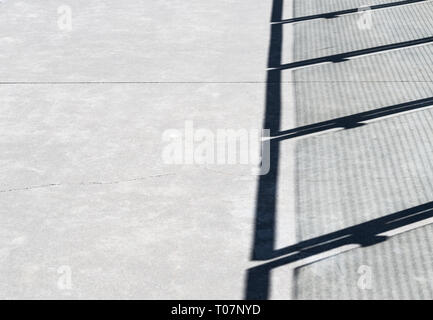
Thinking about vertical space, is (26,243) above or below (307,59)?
above

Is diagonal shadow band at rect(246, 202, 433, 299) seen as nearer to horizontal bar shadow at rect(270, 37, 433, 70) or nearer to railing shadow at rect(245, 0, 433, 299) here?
railing shadow at rect(245, 0, 433, 299)

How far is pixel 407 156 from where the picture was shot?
8.30 meters

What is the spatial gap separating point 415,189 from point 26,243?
12.6 feet

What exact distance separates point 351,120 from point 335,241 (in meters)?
2.91

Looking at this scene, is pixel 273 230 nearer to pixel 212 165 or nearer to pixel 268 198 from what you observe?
pixel 268 198

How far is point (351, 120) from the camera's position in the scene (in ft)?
30.5

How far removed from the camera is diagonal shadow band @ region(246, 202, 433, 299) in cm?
619

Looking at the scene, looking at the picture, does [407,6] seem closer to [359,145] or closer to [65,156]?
[359,145]

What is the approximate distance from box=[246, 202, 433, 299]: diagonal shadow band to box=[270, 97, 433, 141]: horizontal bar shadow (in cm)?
207

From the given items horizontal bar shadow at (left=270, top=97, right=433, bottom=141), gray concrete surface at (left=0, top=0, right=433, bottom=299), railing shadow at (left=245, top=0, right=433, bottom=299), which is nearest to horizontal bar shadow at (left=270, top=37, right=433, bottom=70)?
gray concrete surface at (left=0, top=0, right=433, bottom=299)

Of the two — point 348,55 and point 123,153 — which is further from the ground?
point 123,153

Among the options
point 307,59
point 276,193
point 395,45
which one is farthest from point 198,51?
point 276,193

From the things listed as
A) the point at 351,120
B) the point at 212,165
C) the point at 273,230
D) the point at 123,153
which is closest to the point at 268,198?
the point at 273,230

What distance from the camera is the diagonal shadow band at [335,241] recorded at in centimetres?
619
